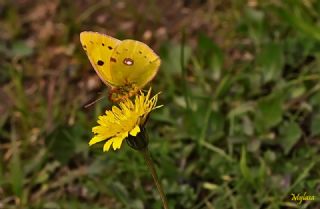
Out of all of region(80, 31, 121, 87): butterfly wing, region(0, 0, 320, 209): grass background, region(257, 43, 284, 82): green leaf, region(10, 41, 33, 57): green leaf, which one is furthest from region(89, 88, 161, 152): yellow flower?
region(10, 41, 33, 57): green leaf

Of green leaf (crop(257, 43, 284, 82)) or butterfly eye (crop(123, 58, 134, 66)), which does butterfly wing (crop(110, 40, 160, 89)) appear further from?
green leaf (crop(257, 43, 284, 82))

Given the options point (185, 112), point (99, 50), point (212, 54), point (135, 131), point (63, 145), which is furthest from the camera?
point (212, 54)

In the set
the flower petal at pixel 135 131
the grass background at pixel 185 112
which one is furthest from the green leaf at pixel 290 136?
the flower petal at pixel 135 131

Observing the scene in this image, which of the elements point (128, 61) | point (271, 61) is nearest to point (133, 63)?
point (128, 61)

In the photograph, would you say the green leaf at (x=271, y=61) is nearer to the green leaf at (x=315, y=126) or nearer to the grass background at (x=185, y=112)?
the grass background at (x=185, y=112)

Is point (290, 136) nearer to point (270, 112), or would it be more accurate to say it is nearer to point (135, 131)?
point (270, 112)

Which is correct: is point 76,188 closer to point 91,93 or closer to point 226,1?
point 91,93
